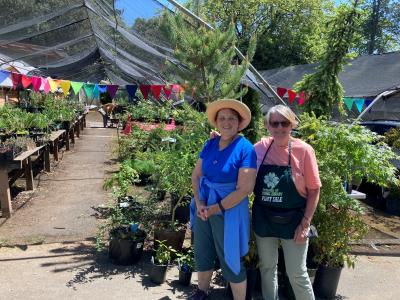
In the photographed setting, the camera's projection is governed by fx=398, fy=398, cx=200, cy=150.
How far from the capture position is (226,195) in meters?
3.03

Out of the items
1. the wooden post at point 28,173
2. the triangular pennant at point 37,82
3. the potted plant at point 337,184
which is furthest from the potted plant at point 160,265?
the triangular pennant at point 37,82

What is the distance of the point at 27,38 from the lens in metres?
8.22

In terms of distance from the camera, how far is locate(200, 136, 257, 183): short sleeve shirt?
118 inches

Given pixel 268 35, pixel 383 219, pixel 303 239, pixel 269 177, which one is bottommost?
pixel 383 219

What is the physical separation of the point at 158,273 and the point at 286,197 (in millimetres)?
1638

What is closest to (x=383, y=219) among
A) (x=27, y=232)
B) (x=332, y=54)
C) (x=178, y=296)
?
(x=332, y=54)

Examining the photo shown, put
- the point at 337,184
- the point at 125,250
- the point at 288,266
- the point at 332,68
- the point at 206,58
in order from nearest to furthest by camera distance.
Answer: the point at 288,266 → the point at 337,184 → the point at 125,250 → the point at 206,58 → the point at 332,68

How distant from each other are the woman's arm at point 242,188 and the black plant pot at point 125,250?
158 cm

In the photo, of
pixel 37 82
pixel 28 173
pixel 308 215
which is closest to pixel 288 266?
pixel 308 215

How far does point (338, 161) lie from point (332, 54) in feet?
15.1

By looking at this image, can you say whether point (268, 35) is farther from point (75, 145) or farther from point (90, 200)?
point (90, 200)

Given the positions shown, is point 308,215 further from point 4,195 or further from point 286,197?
point 4,195

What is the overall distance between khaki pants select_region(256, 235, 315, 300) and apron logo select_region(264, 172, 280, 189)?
0.43 meters

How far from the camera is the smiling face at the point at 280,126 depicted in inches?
115
